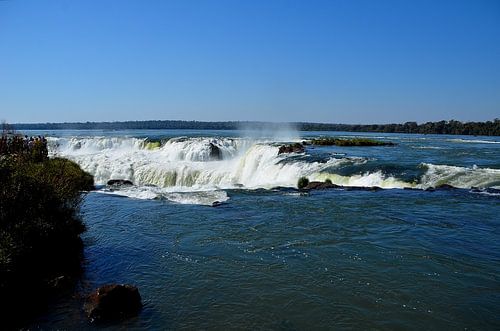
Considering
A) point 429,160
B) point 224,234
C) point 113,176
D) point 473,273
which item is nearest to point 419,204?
point 473,273

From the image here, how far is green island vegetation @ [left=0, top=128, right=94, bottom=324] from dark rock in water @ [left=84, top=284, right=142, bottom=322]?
1210mm

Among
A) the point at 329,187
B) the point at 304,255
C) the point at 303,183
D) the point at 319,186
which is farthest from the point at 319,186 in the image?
the point at 304,255

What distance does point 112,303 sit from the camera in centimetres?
721

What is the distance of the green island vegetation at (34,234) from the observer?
24.5 feet

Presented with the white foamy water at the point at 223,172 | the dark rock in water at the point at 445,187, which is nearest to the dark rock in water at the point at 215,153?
the white foamy water at the point at 223,172

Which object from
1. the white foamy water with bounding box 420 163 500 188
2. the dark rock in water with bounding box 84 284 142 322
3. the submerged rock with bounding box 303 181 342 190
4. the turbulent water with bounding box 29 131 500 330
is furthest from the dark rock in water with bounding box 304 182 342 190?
the dark rock in water with bounding box 84 284 142 322

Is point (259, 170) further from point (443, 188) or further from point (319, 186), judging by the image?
point (443, 188)

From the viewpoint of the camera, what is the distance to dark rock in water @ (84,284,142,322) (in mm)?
7070

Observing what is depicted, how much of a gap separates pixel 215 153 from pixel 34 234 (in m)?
29.9

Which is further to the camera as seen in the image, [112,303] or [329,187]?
[329,187]

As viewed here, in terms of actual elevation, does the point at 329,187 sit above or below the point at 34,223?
below

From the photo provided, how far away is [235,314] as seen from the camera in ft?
24.2

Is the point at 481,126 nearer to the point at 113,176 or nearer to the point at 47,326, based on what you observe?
the point at 113,176

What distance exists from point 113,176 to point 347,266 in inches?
1039
